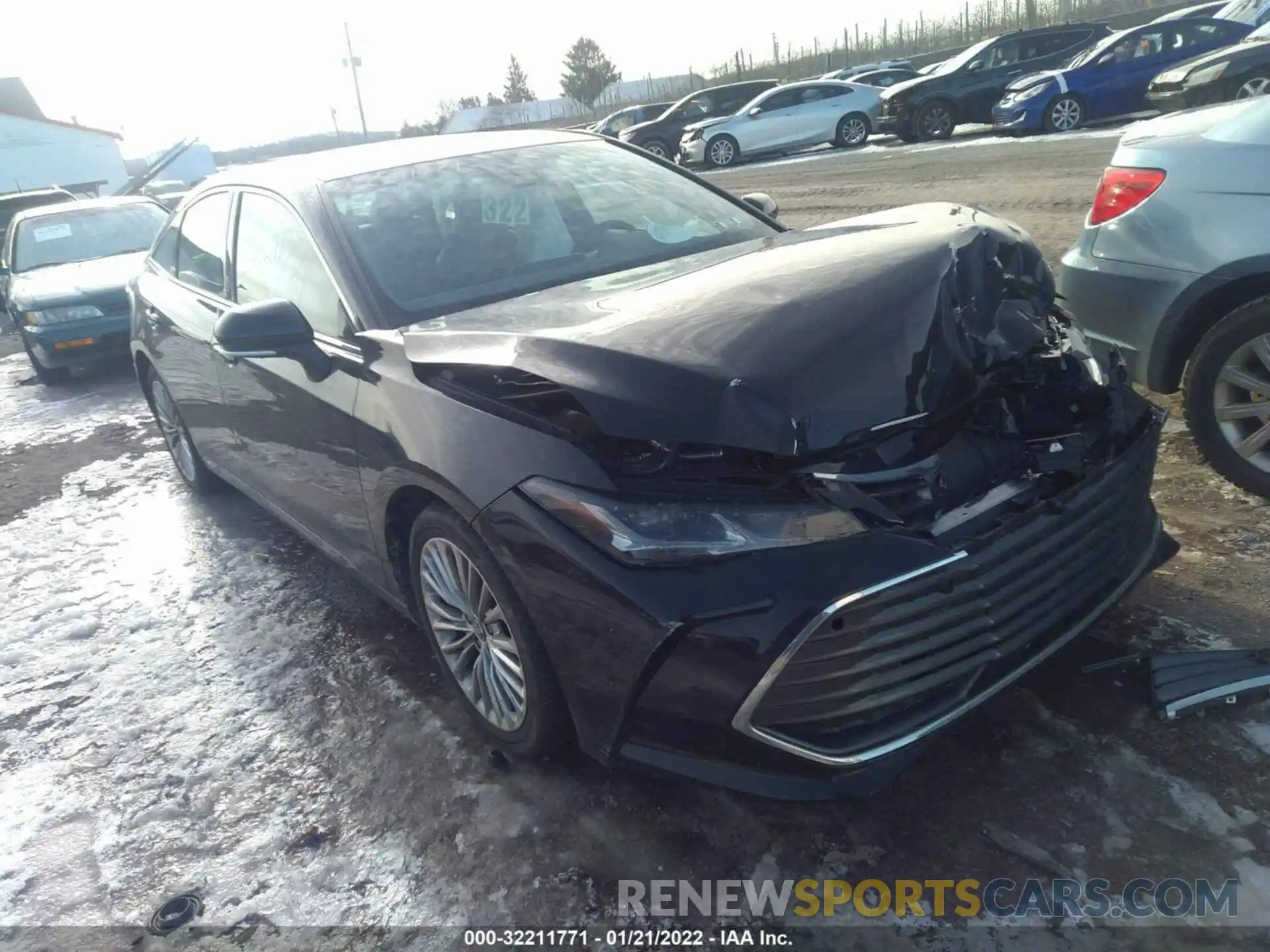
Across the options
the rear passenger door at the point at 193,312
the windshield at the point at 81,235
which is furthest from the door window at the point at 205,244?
the windshield at the point at 81,235

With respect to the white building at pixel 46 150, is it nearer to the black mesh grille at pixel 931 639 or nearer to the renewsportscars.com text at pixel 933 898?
the renewsportscars.com text at pixel 933 898

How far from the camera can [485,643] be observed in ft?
8.79

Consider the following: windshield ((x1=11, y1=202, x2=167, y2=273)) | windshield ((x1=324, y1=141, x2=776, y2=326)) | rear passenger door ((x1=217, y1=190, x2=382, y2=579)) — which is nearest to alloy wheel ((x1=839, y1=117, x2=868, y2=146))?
windshield ((x1=11, y1=202, x2=167, y2=273))

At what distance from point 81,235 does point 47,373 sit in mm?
1693

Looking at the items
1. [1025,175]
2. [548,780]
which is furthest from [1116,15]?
[548,780]

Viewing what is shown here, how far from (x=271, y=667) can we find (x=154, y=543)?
176cm

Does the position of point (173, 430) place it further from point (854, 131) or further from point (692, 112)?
point (692, 112)

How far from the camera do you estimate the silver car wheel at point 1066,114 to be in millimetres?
14312

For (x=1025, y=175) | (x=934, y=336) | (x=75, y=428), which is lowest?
(x=75, y=428)

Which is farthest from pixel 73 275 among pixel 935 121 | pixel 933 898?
pixel 935 121

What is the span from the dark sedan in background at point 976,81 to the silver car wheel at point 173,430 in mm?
15373

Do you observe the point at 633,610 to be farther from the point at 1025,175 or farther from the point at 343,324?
the point at 1025,175

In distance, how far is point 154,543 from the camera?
479 centimetres

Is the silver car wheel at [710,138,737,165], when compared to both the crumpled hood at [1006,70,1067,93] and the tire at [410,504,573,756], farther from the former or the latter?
the tire at [410,504,573,756]
